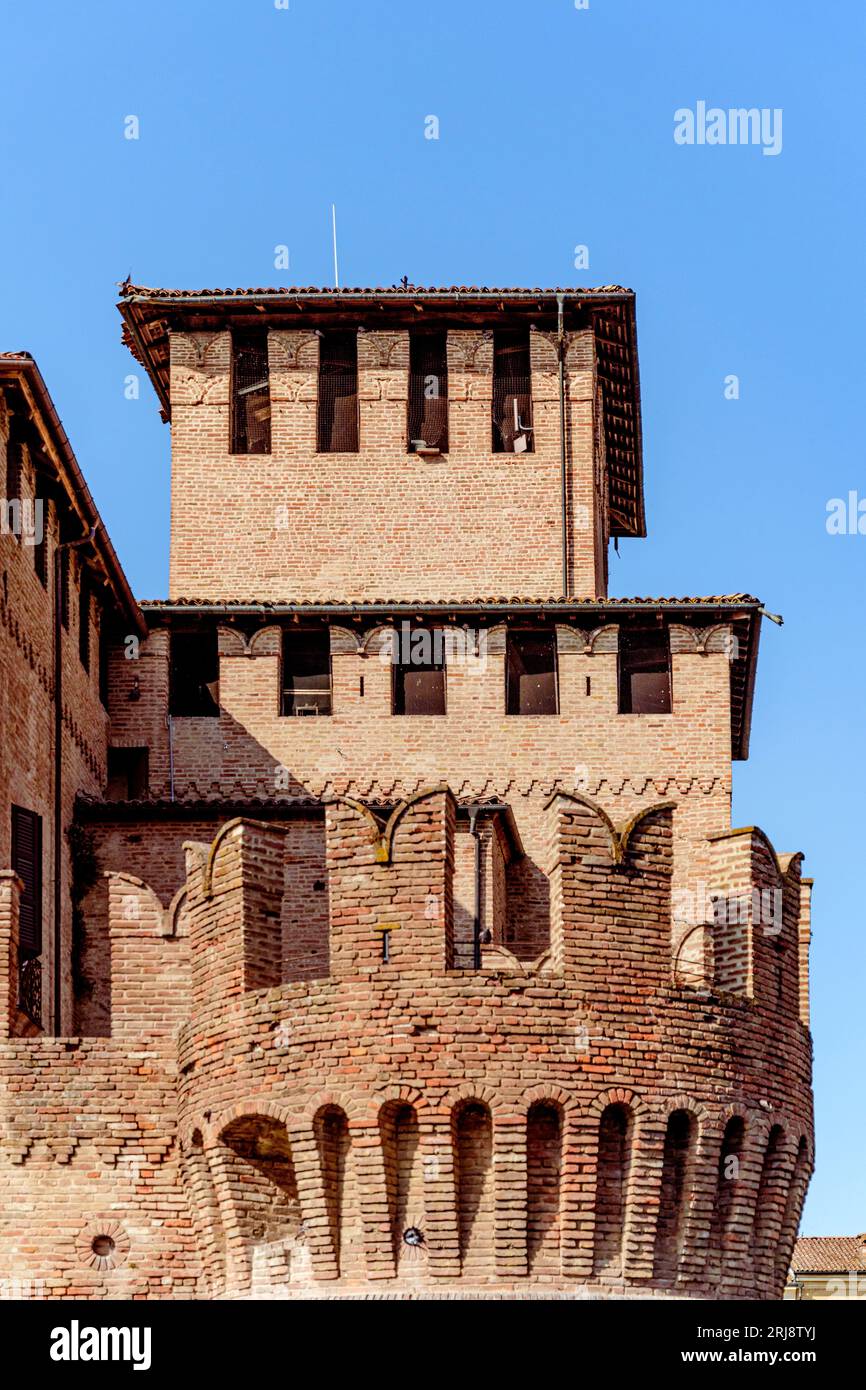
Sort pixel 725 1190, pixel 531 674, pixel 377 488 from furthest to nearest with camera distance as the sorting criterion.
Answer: pixel 377 488 < pixel 531 674 < pixel 725 1190

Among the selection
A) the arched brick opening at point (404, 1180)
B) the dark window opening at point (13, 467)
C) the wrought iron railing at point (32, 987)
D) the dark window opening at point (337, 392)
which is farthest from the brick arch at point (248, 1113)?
the dark window opening at point (337, 392)

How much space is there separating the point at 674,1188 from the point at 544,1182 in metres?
1.36

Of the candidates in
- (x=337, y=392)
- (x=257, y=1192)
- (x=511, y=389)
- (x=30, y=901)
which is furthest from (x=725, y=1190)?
(x=337, y=392)

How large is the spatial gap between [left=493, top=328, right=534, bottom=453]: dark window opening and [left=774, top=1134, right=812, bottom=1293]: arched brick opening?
21.5 m

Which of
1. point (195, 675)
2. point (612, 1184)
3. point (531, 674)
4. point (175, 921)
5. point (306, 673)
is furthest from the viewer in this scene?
point (195, 675)

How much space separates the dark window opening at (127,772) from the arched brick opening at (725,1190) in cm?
1717

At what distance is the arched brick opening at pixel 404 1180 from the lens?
89.7 feet

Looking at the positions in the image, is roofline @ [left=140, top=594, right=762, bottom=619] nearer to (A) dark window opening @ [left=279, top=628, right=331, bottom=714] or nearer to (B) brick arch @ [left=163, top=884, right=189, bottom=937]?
(A) dark window opening @ [left=279, top=628, right=331, bottom=714]

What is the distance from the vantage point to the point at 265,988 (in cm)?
2842

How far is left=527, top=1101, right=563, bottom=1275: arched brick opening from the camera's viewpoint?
2750 centimetres

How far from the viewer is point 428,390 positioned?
49.7m

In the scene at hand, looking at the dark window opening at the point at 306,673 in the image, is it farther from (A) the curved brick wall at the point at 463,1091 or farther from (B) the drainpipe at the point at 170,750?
(A) the curved brick wall at the point at 463,1091

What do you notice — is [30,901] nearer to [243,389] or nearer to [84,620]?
[84,620]
